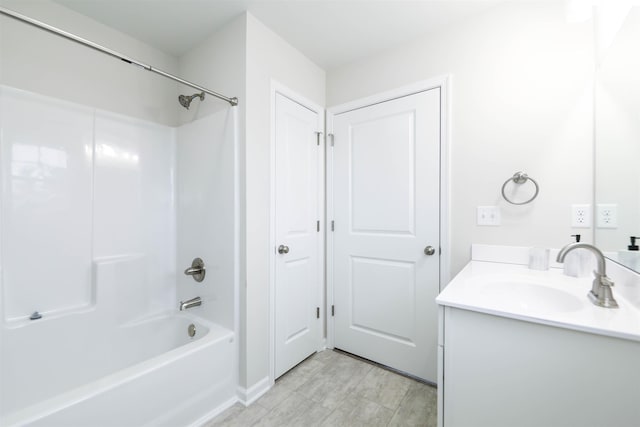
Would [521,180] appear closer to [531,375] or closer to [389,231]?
[389,231]

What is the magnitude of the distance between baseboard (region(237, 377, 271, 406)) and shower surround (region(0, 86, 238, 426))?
0.23 ft

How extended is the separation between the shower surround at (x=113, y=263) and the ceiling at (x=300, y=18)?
1.94 feet

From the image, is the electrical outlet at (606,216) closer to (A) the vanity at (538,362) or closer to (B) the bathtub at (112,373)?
(A) the vanity at (538,362)

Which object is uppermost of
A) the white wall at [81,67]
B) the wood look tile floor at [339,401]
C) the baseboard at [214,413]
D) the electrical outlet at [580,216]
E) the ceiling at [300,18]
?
the ceiling at [300,18]

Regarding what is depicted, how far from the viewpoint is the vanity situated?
73cm

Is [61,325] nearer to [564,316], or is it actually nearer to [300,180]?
[300,180]

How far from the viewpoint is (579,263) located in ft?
4.15

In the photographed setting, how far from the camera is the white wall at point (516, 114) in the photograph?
137 cm

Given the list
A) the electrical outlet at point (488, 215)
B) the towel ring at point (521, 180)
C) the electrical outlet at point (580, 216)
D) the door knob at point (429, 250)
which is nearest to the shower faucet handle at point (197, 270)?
the door knob at point (429, 250)

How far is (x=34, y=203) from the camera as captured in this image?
147 centimetres

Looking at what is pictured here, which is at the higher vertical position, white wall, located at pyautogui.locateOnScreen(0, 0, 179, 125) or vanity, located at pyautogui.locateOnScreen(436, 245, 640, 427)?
white wall, located at pyautogui.locateOnScreen(0, 0, 179, 125)

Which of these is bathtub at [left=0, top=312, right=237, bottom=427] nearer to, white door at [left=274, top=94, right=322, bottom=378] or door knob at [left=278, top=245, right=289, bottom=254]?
white door at [left=274, top=94, right=322, bottom=378]

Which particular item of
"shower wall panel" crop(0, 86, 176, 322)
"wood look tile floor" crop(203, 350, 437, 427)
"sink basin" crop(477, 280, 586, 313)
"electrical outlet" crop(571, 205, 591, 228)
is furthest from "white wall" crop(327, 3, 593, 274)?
"shower wall panel" crop(0, 86, 176, 322)

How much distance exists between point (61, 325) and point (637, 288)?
2.71 metres
